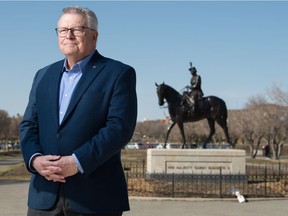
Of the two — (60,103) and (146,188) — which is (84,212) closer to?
(60,103)

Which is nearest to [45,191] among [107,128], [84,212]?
[84,212]

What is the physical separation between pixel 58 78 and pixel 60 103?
0.20m

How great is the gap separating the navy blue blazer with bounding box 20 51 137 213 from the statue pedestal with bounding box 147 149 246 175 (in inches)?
629

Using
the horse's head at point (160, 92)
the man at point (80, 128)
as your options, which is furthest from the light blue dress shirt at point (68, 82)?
the horse's head at point (160, 92)

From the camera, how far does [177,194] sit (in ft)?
51.3

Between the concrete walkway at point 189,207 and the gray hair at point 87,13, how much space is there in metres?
8.92

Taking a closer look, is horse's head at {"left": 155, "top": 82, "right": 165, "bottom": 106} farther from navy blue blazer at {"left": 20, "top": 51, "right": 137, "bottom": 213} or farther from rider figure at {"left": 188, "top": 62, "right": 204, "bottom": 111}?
navy blue blazer at {"left": 20, "top": 51, "right": 137, "bottom": 213}

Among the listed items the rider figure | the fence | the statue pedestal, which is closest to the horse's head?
the rider figure

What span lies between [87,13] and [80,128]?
0.78 m

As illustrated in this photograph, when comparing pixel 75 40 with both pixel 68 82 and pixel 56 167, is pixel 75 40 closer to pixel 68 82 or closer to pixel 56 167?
pixel 68 82

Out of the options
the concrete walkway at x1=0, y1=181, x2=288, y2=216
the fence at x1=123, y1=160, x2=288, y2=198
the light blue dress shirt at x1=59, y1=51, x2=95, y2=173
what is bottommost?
the concrete walkway at x1=0, y1=181, x2=288, y2=216

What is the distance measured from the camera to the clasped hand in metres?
2.97

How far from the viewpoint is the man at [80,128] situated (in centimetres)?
303

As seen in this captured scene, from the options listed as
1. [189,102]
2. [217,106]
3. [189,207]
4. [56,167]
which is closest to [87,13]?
[56,167]
